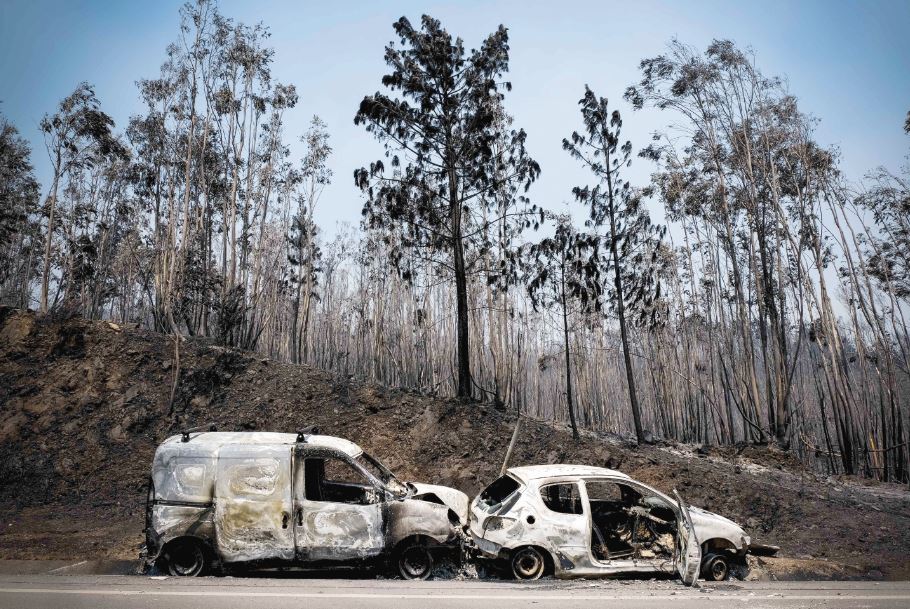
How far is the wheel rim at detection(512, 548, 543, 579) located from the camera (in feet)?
20.1

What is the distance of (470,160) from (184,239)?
11.2 m

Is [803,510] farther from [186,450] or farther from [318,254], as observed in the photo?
[318,254]

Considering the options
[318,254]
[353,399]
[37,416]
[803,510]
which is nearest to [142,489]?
[37,416]

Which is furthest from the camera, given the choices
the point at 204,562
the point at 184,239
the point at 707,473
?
the point at 184,239

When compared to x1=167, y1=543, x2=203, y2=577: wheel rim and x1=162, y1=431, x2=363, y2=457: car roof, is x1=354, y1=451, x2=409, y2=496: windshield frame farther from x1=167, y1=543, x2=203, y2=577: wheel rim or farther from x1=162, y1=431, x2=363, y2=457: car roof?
x1=167, y1=543, x2=203, y2=577: wheel rim

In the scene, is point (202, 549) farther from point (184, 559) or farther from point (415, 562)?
point (415, 562)

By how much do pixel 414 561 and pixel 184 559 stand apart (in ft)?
9.24

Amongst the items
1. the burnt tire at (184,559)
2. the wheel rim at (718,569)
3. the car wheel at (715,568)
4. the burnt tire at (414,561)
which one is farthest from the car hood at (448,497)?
the wheel rim at (718,569)

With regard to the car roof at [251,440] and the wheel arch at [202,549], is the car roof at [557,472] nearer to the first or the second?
the car roof at [251,440]

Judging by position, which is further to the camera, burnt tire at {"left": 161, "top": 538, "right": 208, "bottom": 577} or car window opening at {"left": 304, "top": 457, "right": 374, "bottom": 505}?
car window opening at {"left": 304, "top": 457, "right": 374, "bottom": 505}

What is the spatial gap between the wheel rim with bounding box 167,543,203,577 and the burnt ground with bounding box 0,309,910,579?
1.95 m

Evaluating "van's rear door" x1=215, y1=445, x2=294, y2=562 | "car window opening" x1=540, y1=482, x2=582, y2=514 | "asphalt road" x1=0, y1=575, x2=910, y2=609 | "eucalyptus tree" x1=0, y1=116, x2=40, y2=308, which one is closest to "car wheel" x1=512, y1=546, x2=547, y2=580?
"asphalt road" x1=0, y1=575, x2=910, y2=609

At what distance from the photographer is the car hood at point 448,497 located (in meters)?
6.94

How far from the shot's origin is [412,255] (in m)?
16.2
